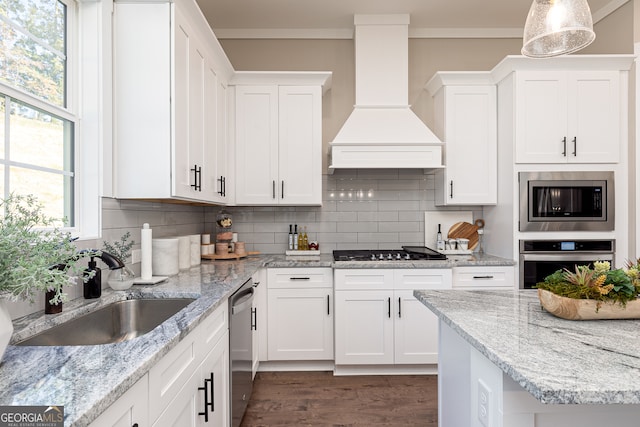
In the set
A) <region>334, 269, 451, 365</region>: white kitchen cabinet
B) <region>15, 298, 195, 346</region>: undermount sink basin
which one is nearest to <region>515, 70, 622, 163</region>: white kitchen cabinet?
<region>334, 269, 451, 365</region>: white kitchen cabinet

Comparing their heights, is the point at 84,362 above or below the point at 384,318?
above

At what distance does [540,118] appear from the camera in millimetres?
3180

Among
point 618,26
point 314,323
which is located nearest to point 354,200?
point 314,323

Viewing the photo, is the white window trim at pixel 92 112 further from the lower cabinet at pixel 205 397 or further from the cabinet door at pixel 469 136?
the cabinet door at pixel 469 136

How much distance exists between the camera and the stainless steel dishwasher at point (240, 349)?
2117mm

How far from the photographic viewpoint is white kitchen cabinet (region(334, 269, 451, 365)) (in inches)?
122

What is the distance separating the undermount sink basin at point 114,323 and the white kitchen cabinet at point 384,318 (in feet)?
5.05

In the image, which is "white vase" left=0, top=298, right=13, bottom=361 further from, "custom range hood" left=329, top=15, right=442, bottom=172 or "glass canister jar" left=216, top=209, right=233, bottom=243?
"custom range hood" left=329, top=15, right=442, bottom=172

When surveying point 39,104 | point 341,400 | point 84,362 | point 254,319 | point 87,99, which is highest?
point 87,99

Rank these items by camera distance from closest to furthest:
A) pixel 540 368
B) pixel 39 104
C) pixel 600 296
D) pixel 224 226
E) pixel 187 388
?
pixel 540 368, pixel 600 296, pixel 187 388, pixel 39 104, pixel 224 226

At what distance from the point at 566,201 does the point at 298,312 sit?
2359 millimetres

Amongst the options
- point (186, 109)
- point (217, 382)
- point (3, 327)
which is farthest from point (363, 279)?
point (3, 327)

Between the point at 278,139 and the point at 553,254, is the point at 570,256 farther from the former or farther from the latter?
the point at 278,139

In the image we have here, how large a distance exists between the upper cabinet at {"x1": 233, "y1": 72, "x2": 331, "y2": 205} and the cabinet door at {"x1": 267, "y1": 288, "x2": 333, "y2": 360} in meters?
0.83
